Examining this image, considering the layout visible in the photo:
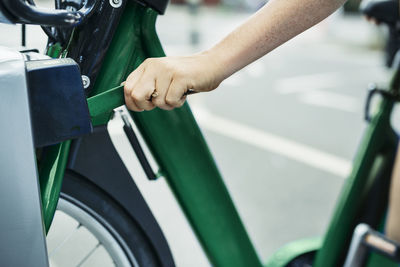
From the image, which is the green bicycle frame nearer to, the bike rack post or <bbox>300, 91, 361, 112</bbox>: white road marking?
the bike rack post

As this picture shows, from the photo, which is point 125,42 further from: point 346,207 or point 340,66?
point 340,66

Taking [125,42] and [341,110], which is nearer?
[125,42]

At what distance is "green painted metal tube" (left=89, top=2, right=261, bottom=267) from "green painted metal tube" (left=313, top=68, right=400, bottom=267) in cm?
25

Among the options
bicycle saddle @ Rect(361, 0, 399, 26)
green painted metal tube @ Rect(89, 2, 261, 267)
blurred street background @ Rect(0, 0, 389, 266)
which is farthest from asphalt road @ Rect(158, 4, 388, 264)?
green painted metal tube @ Rect(89, 2, 261, 267)

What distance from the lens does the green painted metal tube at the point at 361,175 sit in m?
1.20

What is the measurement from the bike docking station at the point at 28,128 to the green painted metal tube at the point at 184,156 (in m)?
0.16

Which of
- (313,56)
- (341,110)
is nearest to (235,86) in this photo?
(341,110)

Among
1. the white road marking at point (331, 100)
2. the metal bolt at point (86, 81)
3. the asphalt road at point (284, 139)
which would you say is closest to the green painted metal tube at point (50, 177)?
the metal bolt at point (86, 81)

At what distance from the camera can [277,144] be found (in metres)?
3.62

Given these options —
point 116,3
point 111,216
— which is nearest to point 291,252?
point 111,216

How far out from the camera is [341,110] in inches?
190

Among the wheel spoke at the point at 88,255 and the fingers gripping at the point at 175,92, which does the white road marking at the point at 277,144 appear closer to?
the wheel spoke at the point at 88,255

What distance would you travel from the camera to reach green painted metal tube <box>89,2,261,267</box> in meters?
0.78

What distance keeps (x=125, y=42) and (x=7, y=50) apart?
Result: 0.20m
